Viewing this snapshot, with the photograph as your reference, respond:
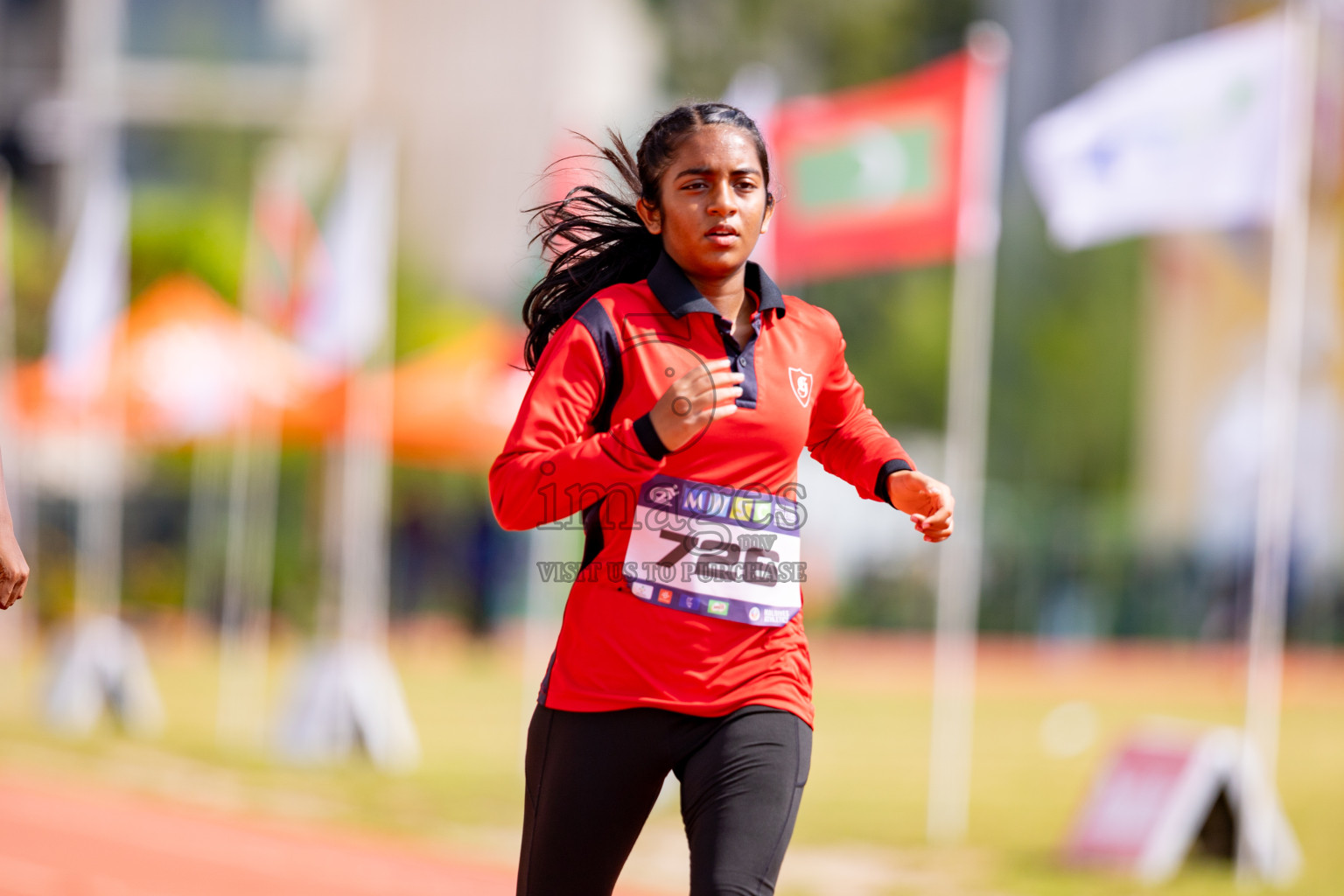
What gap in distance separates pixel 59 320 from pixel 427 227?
26.6 m

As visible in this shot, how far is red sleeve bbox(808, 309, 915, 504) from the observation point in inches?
138

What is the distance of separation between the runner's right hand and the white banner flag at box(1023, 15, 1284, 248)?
20.6ft

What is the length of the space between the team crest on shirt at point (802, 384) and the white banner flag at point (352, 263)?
Result: 10246 mm

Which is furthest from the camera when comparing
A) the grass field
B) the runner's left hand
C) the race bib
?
the grass field

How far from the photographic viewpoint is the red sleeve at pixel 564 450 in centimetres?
299

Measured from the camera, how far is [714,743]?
10.6ft

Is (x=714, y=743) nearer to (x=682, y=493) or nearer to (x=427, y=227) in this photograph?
(x=682, y=493)

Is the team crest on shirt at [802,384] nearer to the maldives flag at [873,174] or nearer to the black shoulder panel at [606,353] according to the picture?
the black shoulder panel at [606,353]

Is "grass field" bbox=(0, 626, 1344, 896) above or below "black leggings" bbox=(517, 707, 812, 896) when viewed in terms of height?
Answer: below

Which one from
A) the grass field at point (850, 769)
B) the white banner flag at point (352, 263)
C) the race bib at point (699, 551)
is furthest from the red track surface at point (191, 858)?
the race bib at point (699, 551)


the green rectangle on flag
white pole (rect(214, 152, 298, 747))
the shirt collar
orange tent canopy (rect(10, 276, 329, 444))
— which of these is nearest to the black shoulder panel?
the shirt collar

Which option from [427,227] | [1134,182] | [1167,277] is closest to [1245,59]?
[1134,182]

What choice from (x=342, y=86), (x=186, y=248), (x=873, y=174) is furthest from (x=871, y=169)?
(x=342, y=86)

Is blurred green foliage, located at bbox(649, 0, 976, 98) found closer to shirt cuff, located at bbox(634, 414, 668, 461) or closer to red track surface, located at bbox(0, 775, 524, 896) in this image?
red track surface, located at bbox(0, 775, 524, 896)
